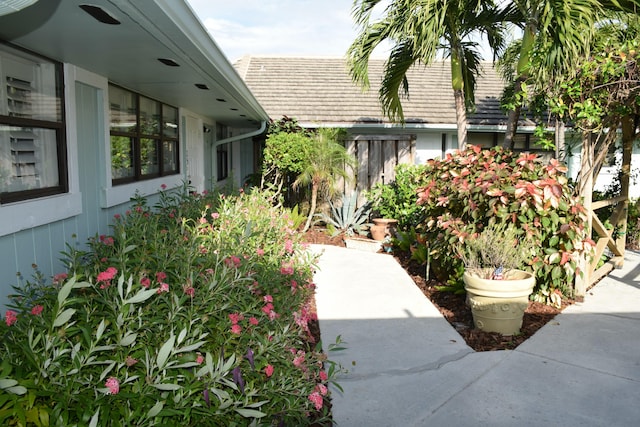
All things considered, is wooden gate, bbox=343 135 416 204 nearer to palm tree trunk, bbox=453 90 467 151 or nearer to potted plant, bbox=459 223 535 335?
palm tree trunk, bbox=453 90 467 151

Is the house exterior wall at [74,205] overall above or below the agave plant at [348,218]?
above

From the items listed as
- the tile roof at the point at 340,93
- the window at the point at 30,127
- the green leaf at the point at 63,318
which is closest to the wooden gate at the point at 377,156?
the tile roof at the point at 340,93

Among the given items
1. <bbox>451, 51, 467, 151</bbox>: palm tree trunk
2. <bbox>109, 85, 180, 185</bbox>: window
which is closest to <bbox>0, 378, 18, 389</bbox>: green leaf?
<bbox>109, 85, 180, 185</bbox>: window

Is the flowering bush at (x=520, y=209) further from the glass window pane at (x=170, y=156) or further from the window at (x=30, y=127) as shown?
the window at (x=30, y=127)

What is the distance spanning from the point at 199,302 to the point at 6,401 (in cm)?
92

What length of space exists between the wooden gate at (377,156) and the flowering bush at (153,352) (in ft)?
25.3

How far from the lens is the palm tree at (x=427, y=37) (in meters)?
6.70

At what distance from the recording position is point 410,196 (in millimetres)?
8852

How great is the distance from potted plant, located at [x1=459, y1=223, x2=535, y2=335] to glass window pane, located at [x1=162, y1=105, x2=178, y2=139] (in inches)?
162

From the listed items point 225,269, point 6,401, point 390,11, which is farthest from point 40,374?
point 390,11

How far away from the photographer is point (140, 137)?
223 inches

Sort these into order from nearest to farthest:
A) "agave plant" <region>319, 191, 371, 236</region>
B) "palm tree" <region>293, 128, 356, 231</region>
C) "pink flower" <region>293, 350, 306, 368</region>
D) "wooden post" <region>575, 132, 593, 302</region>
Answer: "pink flower" <region>293, 350, 306, 368</region>, "wooden post" <region>575, 132, 593, 302</region>, "palm tree" <region>293, 128, 356, 231</region>, "agave plant" <region>319, 191, 371, 236</region>

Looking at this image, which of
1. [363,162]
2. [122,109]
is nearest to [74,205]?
[122,109]

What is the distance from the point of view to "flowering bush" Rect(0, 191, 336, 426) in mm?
1716
